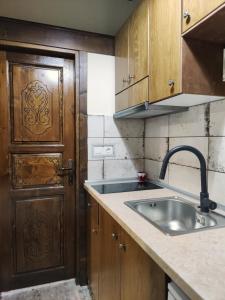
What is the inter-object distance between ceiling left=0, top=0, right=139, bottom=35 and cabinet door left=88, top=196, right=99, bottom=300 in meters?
1.41

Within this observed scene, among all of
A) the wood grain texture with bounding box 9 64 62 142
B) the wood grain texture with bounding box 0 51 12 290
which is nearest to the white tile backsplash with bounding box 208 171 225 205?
the wood grain texture with bounding box 9 64 62 142

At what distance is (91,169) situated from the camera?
6.15 ft

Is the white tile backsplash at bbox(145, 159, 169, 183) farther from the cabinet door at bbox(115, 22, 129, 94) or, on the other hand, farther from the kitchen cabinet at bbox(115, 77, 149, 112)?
the cabinet door at bbox(115, 22, 129, 94)

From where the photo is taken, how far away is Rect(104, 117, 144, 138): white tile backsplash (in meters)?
1.92

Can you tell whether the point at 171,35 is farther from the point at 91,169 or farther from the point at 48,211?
the point at 48,211

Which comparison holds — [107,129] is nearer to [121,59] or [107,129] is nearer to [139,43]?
[121,59]

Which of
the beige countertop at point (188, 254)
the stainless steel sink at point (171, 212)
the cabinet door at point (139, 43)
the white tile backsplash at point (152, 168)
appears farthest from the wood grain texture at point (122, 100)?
the beige countertop at point (188, 254)

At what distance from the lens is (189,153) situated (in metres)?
1.44

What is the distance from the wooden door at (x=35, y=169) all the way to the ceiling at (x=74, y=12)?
0.94 ft

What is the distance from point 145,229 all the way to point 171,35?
96 cm

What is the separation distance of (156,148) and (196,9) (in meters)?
1.08

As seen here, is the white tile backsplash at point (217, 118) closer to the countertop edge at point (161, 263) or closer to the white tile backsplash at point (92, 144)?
the countertop edge at point (161, 263)

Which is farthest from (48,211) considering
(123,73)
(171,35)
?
(171,35)

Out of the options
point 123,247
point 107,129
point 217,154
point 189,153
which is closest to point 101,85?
point 107,129
